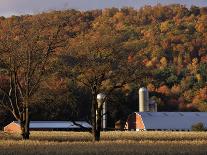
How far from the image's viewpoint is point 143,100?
336 feet

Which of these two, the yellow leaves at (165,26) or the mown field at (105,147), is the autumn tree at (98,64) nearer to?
the mown field at (105,147)

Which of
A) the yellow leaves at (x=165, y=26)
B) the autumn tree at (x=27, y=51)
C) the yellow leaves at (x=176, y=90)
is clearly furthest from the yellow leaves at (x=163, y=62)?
the autumn tree at (x=27, y=51)

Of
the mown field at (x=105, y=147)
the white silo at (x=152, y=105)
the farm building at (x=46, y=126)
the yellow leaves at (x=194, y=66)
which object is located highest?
the yellow leaves at (x=194, y=66)

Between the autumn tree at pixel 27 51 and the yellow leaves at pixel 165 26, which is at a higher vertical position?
the yellow leaves at pixel 165 26

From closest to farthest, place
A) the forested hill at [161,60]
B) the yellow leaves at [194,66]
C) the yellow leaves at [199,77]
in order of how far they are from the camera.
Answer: the forested hill at [161,60], the yellow leaves at [199,77], the yellow leaves at [194,66]

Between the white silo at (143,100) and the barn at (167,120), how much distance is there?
5.46 m

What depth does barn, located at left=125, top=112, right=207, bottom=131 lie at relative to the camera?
93125 millimetres

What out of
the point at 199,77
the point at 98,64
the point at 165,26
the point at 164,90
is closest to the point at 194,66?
the point at 199,77

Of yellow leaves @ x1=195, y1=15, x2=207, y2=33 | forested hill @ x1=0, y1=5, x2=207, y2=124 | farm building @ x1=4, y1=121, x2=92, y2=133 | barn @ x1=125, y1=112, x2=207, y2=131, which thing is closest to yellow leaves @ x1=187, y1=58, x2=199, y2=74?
forested hill @ x1=0, y1=5, x2=207, y2=124

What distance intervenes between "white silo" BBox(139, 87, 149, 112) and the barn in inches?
215

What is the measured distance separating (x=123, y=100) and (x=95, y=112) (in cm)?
5388

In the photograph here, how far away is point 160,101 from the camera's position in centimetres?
11162

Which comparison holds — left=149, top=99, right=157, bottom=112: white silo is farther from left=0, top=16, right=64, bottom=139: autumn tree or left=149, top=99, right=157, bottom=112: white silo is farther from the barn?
left=0, top=16, right=64, bottom=139: autumn tree

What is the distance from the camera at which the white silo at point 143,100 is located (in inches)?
3959
